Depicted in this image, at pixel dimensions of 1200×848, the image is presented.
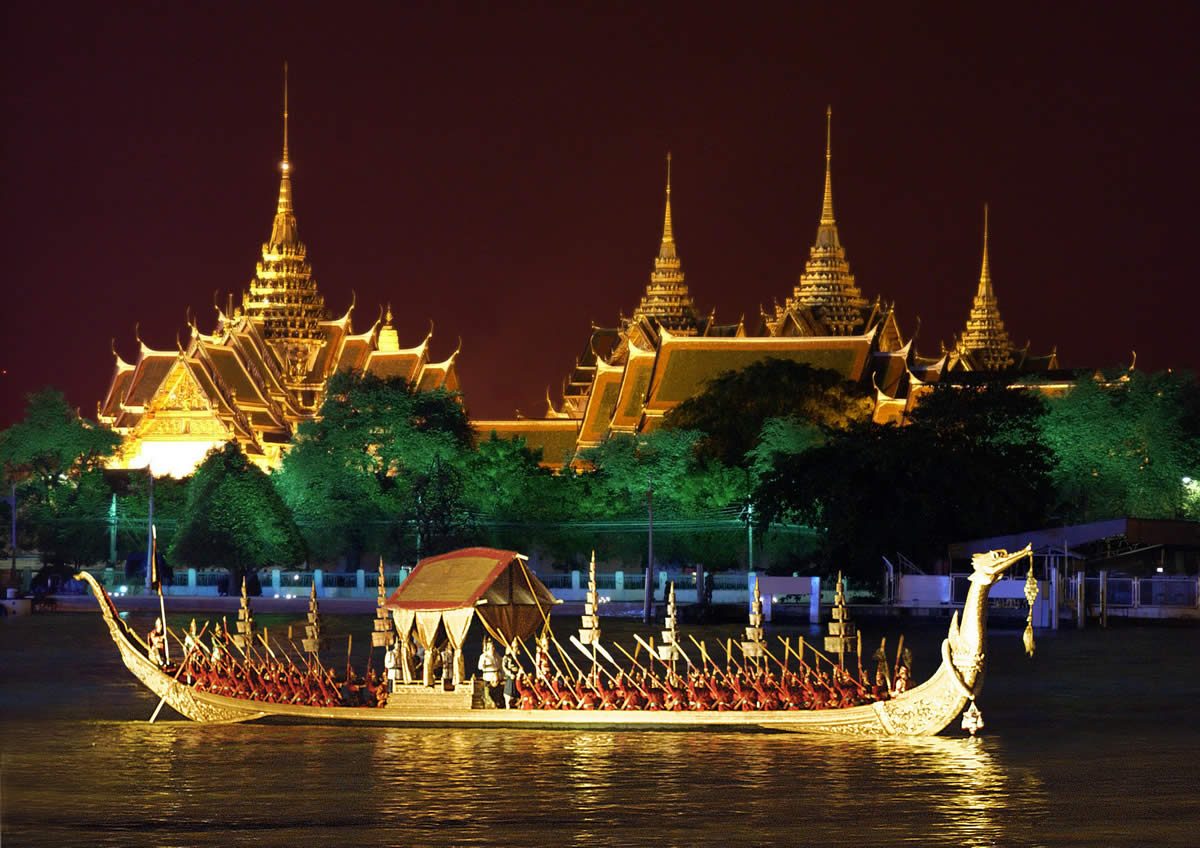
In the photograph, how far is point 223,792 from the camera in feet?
83.8

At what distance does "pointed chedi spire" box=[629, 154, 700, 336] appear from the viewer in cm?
10019

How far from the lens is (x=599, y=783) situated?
85.3 feet

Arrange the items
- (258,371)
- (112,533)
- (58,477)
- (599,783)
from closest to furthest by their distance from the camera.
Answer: (599,783) → (112,533) → (58,477) → (258,371)

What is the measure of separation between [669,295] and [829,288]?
6.64 meters

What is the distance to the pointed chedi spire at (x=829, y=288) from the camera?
97.5 meters

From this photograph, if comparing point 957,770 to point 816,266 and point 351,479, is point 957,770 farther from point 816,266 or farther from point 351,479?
point 816,266

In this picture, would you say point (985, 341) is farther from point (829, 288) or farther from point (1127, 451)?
point (1127, 451)

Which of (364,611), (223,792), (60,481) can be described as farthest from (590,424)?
(223,792)

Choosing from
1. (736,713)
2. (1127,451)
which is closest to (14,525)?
(1127,451)

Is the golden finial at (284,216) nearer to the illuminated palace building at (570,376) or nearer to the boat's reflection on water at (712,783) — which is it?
the illuminated palace building at (570,376)

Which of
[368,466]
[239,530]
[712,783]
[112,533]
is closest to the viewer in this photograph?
[712,783]

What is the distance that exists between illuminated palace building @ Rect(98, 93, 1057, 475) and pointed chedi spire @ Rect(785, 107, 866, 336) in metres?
0.08

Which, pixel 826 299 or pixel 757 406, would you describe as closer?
pixel 757 406

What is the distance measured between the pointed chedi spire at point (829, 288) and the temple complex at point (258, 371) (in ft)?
46.4
